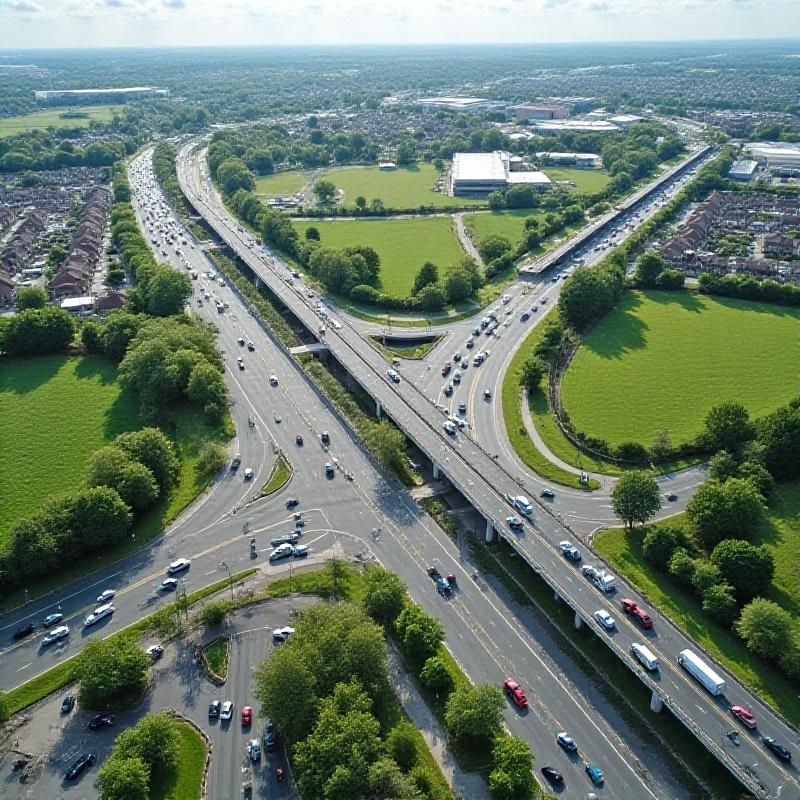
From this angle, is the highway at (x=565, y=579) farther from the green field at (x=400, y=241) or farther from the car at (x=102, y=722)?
the car at (x=102, y=722)

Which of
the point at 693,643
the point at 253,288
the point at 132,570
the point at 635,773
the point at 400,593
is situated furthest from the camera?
the point at 253,288

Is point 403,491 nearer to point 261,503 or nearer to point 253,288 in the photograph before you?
point 261,503

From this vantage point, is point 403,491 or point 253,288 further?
point 253,288

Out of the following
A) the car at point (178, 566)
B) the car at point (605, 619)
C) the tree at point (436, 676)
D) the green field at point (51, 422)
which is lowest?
the green field at point (51, 422)

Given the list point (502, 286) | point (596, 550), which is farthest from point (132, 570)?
point (502, 286)

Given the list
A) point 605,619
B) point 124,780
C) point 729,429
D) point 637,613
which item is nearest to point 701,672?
point 637,613

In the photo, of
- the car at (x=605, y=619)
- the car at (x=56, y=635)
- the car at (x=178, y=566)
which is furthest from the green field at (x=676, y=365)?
the car at (x=56, y=635)
